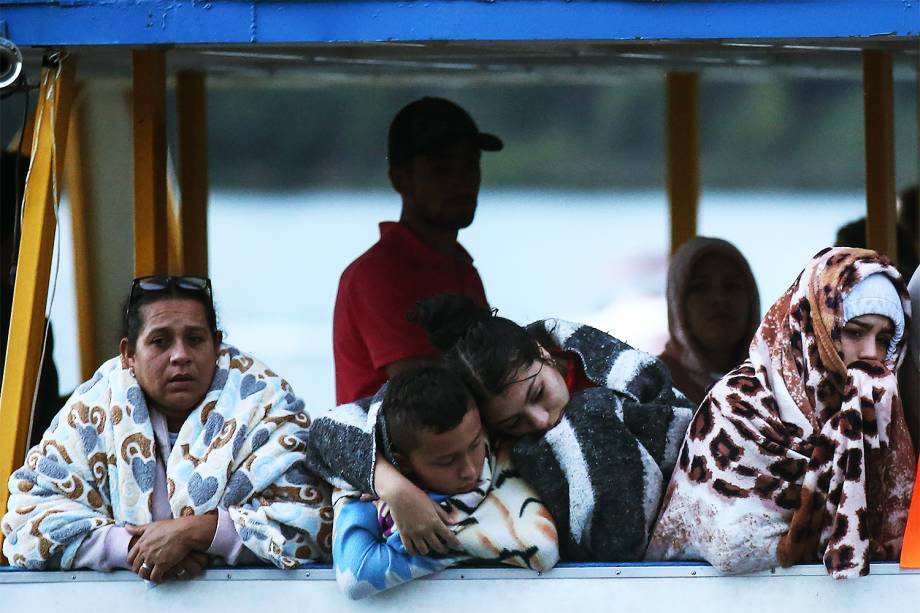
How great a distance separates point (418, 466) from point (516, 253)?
7.48 m

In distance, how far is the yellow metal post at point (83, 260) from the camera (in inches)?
207

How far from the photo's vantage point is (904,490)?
8.77 ft

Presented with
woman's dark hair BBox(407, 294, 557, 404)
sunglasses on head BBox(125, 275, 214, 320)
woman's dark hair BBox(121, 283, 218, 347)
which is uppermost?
sunglasses on head BBox(125, 275, 214, 320)

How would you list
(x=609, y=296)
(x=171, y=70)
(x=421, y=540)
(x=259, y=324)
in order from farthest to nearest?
(x=259, y=324) < (x=609, y=296) < (x=171, y=70) < (x=421, y=540)

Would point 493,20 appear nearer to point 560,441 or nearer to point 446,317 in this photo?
point 446,317

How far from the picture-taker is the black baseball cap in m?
3.69

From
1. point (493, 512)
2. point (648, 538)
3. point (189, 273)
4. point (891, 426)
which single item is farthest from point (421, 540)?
point (189, 273)

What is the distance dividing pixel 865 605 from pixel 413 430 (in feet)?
3.17

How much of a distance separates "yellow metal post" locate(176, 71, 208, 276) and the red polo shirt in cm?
146

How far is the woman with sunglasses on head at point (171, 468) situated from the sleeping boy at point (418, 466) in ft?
0.48

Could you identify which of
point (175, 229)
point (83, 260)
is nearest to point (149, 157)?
point (175, 229)

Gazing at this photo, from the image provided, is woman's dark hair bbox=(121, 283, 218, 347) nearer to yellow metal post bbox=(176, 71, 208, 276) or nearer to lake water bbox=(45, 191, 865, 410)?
yellow metal post bbox=(176, 71, 208, 276)

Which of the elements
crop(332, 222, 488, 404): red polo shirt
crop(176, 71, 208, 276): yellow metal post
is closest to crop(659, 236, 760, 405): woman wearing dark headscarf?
crop(332, 222, 488, 404): red polo shirt

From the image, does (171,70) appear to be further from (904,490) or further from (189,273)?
(904,490)
